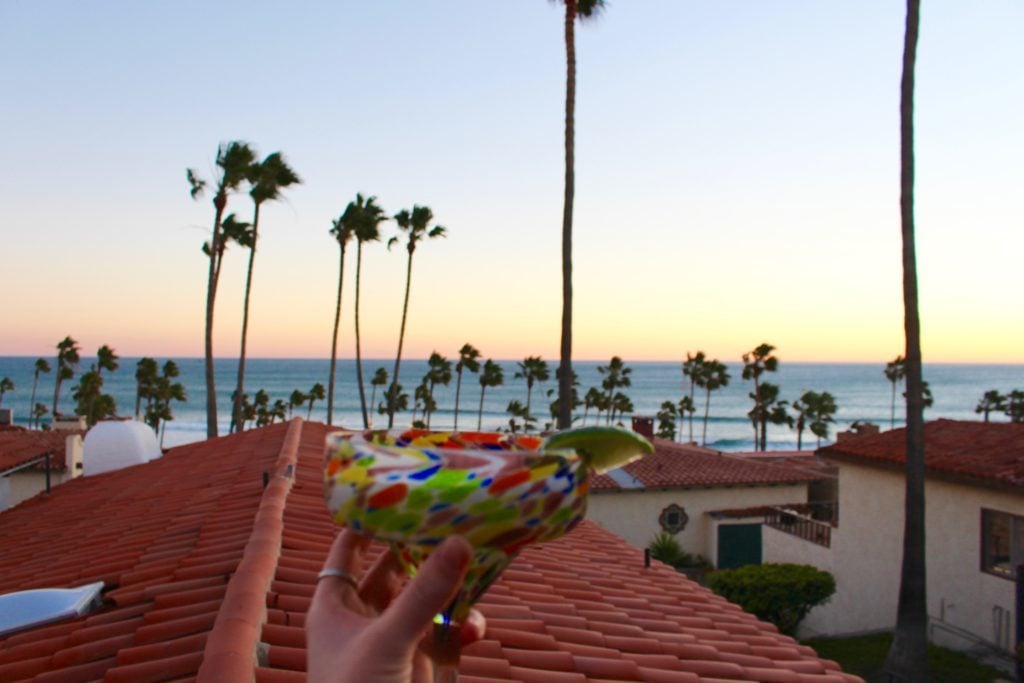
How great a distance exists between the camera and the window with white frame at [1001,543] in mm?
16297

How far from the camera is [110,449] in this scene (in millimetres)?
15828

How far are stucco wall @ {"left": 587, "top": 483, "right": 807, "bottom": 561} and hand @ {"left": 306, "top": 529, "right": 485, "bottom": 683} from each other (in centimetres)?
2757

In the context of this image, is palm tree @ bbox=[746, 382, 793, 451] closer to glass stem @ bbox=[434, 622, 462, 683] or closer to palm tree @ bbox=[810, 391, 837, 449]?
palm tree @ bbox=[810, 391, 837, 449]

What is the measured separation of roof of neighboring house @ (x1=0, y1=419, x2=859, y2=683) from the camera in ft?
12.0

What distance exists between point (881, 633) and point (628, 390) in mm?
177910

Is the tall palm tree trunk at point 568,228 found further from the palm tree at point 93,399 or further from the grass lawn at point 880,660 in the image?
the palm tree at point 93,399

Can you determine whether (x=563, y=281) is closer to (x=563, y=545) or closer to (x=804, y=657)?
(x=563, y=545)

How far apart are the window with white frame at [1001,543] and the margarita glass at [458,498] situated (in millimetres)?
17548

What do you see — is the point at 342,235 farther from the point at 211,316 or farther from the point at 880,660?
the point at 880,660

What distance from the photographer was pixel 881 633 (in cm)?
1986

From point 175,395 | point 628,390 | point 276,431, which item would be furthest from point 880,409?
point 276,431

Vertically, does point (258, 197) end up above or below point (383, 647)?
above

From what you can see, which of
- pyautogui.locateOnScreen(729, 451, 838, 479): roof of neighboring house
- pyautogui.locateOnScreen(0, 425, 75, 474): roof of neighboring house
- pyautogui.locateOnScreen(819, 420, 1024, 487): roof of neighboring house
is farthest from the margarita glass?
pyautogui.locateOnScreen(729, 451, 838, 479): roof of neighboring house

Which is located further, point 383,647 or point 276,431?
point 276,431
